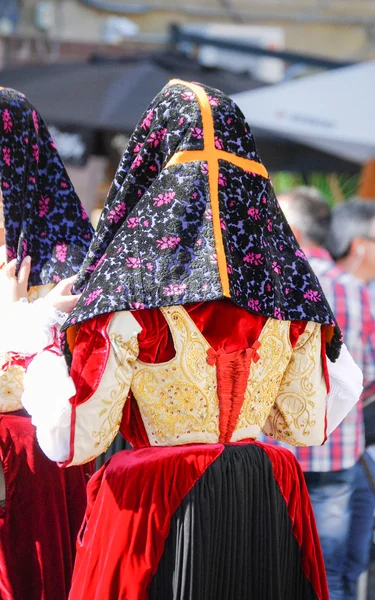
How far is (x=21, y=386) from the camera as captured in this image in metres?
2.72

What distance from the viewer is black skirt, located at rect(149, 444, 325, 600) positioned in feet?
7.48

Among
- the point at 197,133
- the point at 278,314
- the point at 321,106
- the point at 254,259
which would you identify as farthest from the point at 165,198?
the point at 321,106

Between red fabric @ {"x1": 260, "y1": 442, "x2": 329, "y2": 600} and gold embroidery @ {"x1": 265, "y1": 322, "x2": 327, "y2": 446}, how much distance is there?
101 mm

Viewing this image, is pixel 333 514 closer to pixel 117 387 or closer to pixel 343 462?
pixel 343 462

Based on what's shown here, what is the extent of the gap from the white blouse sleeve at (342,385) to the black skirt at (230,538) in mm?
325

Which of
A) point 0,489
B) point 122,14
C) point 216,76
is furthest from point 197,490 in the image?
point 122,14

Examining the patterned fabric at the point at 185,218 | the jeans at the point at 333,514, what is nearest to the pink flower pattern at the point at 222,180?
the patterned fabric at the point at 185,218

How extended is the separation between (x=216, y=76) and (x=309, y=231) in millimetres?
3013

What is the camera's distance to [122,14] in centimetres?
1521

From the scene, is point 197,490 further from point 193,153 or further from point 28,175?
point 28,175

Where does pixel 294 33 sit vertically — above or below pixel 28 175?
above

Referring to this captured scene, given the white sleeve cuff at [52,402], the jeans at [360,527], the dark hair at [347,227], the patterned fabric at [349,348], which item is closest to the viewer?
the white sleeve cuff at [52,402]

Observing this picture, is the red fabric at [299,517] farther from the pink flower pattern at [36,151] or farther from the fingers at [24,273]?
the pink flower pattern at [36,151]

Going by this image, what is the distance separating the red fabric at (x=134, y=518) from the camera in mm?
2271
